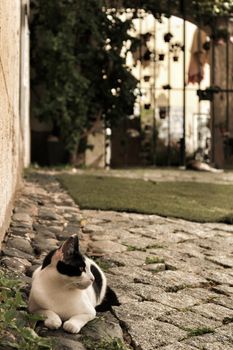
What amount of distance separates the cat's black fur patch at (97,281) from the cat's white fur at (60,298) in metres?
0.18

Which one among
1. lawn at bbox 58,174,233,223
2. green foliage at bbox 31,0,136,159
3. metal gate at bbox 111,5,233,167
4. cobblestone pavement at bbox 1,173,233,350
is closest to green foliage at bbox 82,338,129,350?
cobblestone pavement at bbox 1,173,233,350

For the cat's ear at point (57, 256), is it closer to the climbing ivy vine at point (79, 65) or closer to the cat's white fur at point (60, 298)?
the cat's white fur at point (60, 298)

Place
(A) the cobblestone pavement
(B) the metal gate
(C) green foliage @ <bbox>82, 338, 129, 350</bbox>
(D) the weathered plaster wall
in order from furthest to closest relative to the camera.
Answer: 1. (B) the metal gate
2. (D) the weathered plaster wall
3. (A) the cobblestone pavement
4. (C) green foliage @ <bbox>82, 338, 129, 350</bbox>

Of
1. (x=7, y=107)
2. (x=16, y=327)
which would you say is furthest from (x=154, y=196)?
(x=16, y=327)

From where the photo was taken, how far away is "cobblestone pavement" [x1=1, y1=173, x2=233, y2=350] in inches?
98.5

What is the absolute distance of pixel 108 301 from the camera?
108 inches

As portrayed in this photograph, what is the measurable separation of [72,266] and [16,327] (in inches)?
13.4

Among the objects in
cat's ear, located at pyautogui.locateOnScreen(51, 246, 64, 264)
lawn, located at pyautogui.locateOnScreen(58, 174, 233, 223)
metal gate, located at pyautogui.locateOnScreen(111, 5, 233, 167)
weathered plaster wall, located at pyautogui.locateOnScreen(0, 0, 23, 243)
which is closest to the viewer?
cat's ear, located at pyautogui.locateOnScreen(51, 246, 64, 264)

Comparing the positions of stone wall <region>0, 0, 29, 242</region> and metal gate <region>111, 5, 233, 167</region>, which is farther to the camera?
metal gate <region>111, 5, 233, 167</region>

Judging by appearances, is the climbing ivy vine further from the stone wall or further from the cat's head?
the cat's head

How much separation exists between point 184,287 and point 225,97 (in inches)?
309

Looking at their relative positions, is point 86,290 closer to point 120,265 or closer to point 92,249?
point 120,265

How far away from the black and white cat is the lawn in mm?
2829

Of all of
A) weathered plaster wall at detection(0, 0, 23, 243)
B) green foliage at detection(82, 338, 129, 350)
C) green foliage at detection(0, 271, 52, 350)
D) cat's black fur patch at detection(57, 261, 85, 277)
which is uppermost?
weathered plaster wall at detection(0, 0, 23, 243)
